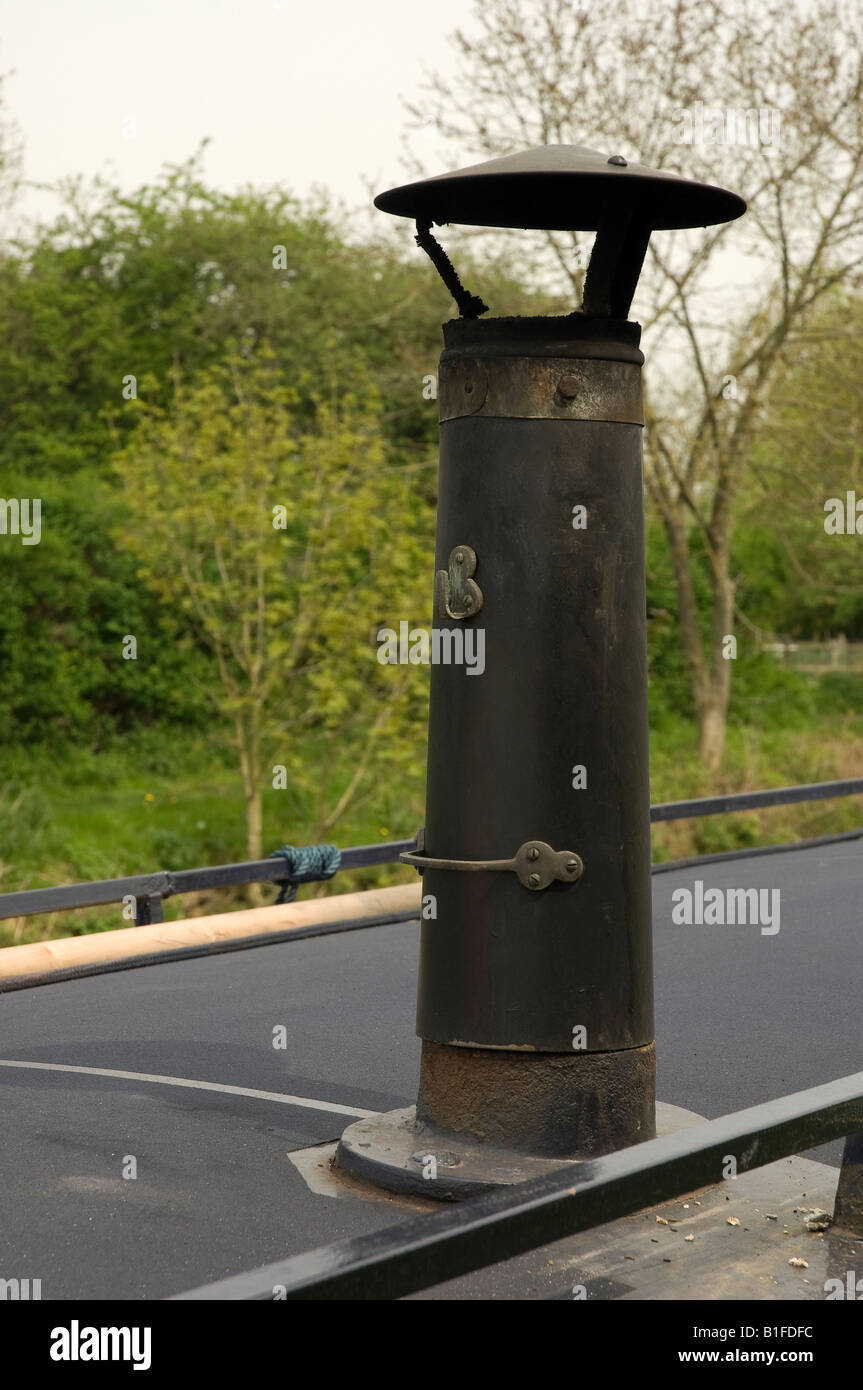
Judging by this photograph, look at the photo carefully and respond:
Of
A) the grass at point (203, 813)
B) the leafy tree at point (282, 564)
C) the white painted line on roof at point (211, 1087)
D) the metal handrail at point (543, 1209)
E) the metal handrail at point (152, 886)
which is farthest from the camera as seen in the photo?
the leafy tree at point (282, 564)

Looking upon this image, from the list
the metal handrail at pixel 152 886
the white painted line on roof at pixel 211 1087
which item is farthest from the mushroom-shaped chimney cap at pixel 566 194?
the white painted line on roof at pixel 211 1087

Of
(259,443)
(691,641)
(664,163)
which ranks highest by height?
(664,163)

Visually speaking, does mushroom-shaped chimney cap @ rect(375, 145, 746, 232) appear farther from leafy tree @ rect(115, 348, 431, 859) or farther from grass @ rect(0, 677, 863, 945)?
leafy tree @ rect(115, 348, 431, 859)

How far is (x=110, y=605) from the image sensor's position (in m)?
22.7

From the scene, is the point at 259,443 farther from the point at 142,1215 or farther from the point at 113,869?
the point at 142,1215

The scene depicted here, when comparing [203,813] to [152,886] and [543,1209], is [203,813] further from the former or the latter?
[543,1209]

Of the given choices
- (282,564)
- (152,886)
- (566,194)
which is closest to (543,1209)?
(566,194)

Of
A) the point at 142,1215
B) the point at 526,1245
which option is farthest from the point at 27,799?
the point at 526,1245

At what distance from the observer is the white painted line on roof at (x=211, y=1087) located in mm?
5348

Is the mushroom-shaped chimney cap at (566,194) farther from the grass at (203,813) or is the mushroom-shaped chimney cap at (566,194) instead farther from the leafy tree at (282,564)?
the leafy tree at (282,564)

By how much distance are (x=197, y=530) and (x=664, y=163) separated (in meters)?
7.49

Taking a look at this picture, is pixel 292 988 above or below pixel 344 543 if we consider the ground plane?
below

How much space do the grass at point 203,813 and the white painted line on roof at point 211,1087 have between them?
790 cm

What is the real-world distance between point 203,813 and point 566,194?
15.8 m
